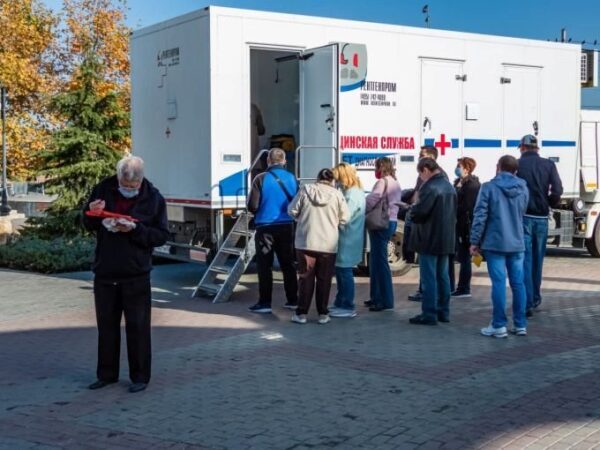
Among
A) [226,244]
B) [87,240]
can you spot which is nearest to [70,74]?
[87,240]

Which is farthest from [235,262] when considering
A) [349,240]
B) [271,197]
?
[349,240]

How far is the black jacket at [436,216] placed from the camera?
8.86 metres

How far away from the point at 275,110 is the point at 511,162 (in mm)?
5156

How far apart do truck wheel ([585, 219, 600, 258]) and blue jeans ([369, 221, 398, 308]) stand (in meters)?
6.77

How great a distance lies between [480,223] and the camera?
8367mm

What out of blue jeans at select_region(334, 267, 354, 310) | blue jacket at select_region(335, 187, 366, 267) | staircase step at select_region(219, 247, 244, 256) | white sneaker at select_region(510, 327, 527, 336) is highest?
blue jacket at select_region(335, 187, 366, 267)

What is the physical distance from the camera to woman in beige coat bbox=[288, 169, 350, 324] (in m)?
9.10

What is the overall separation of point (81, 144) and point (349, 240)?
11040mm

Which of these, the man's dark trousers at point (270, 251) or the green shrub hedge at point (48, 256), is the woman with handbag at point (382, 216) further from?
the green shrub hedge at point (48, 256)

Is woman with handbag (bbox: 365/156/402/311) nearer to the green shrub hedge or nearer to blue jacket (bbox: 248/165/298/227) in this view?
blue jacket (bbox: 248/165/298/227)

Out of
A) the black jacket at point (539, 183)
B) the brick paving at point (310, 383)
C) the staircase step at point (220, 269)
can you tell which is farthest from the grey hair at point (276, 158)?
the black jacket at point (539, 183)

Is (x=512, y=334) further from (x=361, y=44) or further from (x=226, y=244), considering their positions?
(x=361, y=44)

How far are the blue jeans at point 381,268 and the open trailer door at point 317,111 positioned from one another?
197 cm

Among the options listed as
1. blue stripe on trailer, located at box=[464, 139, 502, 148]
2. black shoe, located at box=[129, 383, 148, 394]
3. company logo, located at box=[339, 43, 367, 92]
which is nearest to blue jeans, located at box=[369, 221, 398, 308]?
→ company logo, located at box=[339, 43, 367, 92]
